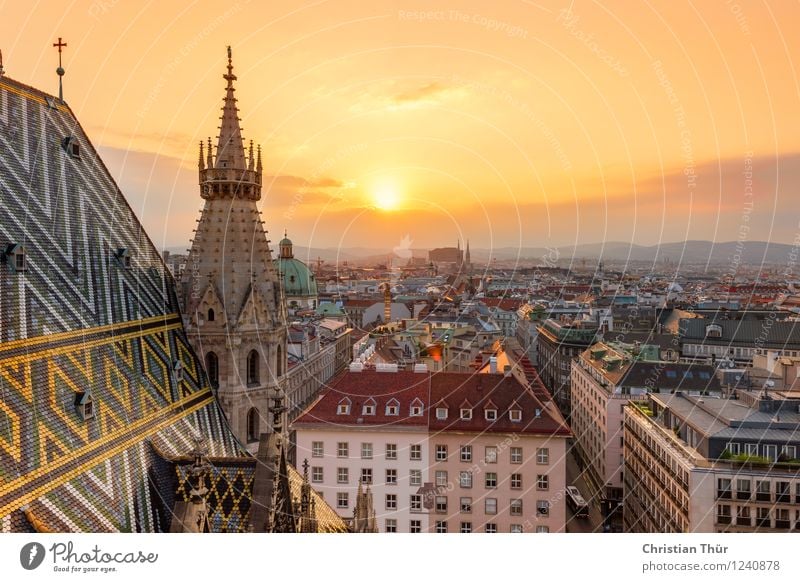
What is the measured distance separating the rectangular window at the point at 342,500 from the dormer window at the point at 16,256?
12584 mm

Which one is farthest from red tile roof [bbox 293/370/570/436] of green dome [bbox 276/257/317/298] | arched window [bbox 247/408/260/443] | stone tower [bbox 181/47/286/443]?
green dome [bbox 276/257/317/298]

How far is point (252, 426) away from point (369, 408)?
6.92 meters

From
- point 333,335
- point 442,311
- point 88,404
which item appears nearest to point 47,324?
point 88,404

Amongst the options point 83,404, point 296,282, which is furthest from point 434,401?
point 296,282

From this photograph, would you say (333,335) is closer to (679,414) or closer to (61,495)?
(679,414)

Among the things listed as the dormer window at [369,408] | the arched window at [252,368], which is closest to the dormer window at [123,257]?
the arched window at [252,368]

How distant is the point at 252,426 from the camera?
13.1 metres

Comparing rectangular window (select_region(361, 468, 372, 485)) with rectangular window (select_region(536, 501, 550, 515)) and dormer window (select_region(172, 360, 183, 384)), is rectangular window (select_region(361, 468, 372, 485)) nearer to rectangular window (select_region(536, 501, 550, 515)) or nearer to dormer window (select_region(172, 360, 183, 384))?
rectangular window (select_region(536, 501, 550, 515))

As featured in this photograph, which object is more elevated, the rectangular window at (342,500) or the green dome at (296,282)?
the green dome at (296,282)

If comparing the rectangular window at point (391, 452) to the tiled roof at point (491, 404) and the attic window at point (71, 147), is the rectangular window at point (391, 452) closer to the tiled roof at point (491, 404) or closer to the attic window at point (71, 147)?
the tiled roof at point (491, 404)

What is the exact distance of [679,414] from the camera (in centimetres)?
1952

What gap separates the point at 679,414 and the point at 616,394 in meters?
6.95

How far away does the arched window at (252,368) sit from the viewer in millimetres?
12992

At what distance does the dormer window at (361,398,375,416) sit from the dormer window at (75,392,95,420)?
11.7 m
